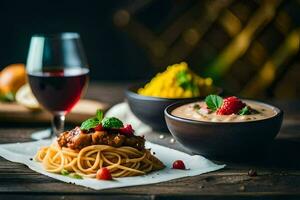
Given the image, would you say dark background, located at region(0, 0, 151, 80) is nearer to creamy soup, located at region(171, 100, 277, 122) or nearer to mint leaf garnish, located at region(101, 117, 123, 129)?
creamy soup, located at region(171, 100, 277, 122)

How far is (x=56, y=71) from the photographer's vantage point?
2.60 m

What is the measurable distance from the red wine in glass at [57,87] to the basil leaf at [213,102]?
53 cm

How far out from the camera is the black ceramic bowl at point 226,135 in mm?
2182

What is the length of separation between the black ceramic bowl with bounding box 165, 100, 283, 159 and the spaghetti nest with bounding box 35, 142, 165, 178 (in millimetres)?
140

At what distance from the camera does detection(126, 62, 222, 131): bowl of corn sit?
263 centimetres

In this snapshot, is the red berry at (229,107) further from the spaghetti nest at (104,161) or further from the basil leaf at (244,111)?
the spaghetti nest at (104,161)

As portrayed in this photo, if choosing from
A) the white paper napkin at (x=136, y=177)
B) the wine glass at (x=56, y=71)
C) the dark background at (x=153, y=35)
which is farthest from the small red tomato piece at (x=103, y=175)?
the dark background at (x=153, y=35)

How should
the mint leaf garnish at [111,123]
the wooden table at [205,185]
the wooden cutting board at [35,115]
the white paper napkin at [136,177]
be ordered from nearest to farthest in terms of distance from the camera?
1. the wooden table at [205,185]
2. the white paper napkin at [136,177]
3. the mint leaf garnish at [111,123]
4. the wooden cutting board at [35,115]

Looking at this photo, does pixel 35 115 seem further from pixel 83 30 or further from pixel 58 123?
pixel 83 30

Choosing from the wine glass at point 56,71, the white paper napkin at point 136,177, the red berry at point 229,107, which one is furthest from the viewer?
the wine glass at point 56,71

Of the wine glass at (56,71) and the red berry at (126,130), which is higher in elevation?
the wine glass at (56,71)

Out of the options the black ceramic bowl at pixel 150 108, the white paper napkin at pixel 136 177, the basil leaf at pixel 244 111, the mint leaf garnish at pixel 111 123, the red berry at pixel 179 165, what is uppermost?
the basil leaf at pixel 244 111

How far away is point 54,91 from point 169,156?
0.53m

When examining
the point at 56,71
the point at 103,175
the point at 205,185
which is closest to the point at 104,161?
the point at 103,175
